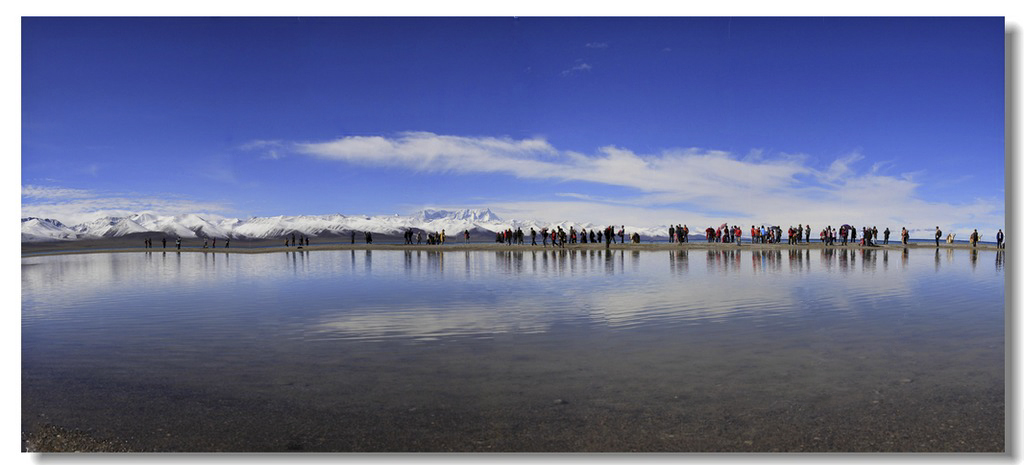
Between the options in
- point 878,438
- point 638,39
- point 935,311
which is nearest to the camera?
point 878,438

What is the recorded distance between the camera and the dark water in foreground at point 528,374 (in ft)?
18.9

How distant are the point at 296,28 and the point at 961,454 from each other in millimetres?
8755

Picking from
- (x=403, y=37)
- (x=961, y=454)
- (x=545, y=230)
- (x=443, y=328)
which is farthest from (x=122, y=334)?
(x=545, y=230)

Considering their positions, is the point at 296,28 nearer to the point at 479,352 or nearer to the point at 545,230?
the point at 479,352

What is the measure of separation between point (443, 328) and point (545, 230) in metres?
44.5

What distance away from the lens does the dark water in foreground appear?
577 centimetres

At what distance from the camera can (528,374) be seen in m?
7.70

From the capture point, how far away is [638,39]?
843cm

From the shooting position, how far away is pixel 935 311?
12.7m
